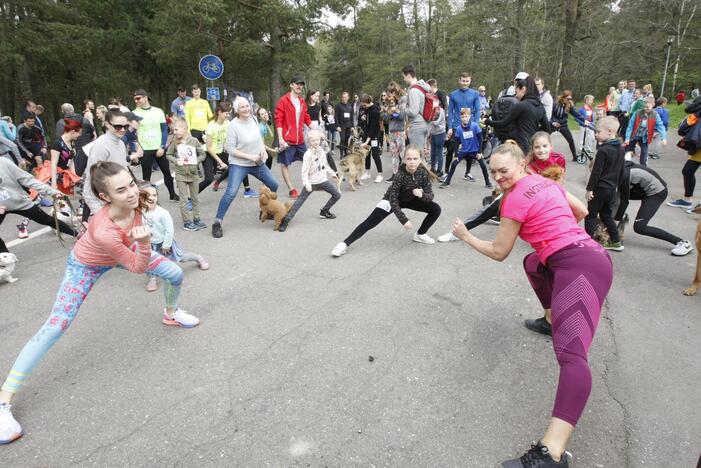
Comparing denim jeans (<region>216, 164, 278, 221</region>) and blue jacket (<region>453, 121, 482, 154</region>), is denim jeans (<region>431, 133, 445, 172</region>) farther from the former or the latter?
denim jeans (<region>216, 164, 278, 221</region>)

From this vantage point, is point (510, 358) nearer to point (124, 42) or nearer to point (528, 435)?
point (528, 435)

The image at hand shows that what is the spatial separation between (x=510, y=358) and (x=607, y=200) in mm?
2815

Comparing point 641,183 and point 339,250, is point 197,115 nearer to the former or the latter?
point 339,250

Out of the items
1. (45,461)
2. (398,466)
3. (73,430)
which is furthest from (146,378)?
(398,466)

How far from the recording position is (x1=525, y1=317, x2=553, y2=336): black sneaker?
344 cm

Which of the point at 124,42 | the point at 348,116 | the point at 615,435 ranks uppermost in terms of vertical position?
the point at 124,42

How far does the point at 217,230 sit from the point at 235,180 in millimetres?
811

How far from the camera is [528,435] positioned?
96.2 inches

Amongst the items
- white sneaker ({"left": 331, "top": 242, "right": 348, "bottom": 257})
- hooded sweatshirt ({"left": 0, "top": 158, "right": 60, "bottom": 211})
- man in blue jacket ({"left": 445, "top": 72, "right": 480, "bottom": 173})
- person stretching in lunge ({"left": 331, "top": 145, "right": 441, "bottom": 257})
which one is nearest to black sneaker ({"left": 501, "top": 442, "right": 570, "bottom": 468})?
person stretching in lunge ({"left": 331, "top": 145, "right": 441, "bottom": 257})

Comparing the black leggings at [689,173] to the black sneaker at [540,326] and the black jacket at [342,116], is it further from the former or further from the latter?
the black jacket at [342,116]

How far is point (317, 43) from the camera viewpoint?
22797 mm

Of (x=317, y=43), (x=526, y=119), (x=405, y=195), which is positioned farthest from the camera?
(x=317, y=43)

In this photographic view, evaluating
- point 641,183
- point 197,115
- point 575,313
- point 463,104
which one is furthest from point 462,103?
point 575,313

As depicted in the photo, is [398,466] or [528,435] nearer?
[398,466]
